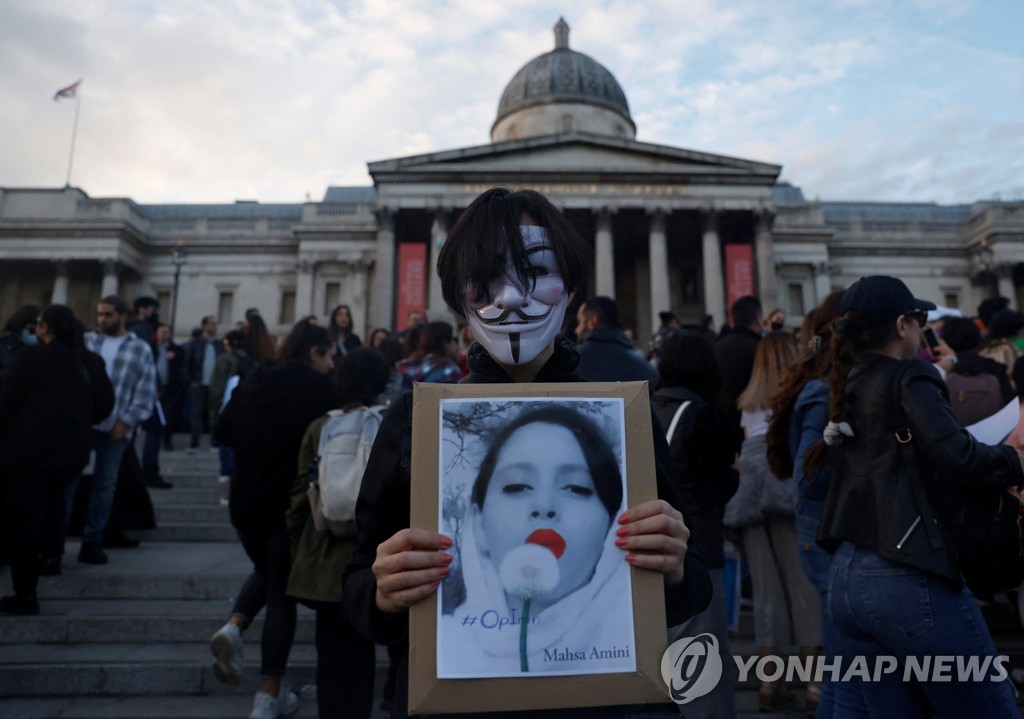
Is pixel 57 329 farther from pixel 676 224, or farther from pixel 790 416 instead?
pixel 676 224

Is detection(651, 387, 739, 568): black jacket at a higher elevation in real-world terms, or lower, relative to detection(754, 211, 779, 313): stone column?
lower

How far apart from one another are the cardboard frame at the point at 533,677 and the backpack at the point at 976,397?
486 centimetres

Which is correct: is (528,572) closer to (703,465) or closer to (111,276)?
(703,465)

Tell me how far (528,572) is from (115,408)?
6484 mm

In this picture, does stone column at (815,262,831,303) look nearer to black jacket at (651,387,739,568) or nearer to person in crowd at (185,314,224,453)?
→ person in crowd at (185,314,224,453)

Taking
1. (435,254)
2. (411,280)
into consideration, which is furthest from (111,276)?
(435,254)

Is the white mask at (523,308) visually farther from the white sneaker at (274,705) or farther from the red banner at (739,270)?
the red banner at (739,270)

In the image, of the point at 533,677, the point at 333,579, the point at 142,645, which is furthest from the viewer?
the point at 142,645

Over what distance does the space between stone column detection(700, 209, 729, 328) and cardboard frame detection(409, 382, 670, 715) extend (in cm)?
2947

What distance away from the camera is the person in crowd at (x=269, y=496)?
4.09 metres

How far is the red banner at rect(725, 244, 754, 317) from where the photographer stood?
98.8 feet

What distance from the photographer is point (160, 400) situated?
12.0m

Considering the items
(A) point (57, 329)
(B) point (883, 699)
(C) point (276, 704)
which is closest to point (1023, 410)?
(B) point (883, 699)

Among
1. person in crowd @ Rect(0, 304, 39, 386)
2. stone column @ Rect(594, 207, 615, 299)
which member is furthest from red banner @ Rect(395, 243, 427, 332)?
person in crowd @ Rect(0, 304, 39, 386)
